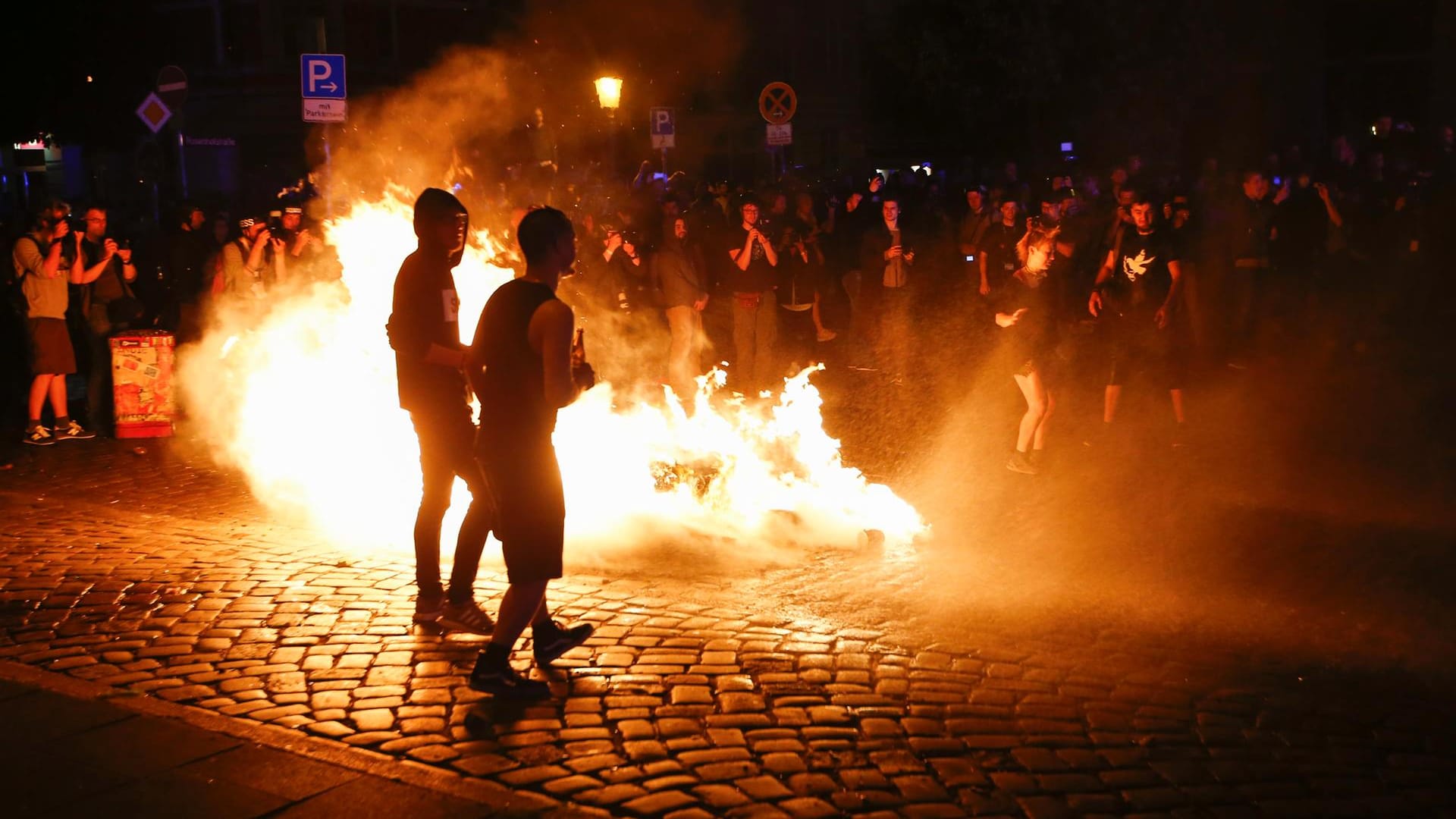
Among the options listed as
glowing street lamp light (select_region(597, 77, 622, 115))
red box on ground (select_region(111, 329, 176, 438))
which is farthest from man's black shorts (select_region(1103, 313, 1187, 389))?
glowing street lamp light (select_region(597, 77, 622, 115))

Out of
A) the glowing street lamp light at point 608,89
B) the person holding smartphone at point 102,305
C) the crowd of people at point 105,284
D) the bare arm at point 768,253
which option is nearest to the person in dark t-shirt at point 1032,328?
the bare arm at point 768,253

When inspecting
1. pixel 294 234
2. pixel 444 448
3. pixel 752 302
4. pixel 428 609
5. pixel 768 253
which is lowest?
pixel 428 609

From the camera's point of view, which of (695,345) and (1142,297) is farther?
(695,345)

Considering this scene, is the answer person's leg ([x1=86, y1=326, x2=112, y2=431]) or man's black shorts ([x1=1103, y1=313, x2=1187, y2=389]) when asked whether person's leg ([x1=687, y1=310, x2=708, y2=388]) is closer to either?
man's black shorts ([x1=1103, y1=313, x2=1187, y2=389])

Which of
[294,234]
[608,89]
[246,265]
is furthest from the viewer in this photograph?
[608,89]

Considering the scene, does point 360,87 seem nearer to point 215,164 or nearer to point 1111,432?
point 215,164

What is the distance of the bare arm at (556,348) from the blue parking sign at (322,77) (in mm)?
10208

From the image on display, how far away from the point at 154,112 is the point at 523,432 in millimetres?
14944

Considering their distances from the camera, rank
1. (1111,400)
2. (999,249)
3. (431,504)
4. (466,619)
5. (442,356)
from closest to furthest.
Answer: (442,356), (466,619), (431,504), (1111,400), (999,249)

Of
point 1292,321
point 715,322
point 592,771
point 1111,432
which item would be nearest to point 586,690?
point 592,771

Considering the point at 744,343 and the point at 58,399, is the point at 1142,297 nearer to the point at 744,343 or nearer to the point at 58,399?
the point at 744,343

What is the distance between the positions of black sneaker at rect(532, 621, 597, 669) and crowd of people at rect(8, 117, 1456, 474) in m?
5.13

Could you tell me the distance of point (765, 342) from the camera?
14203 mm

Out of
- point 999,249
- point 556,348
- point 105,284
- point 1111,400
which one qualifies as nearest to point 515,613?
point 556,348
